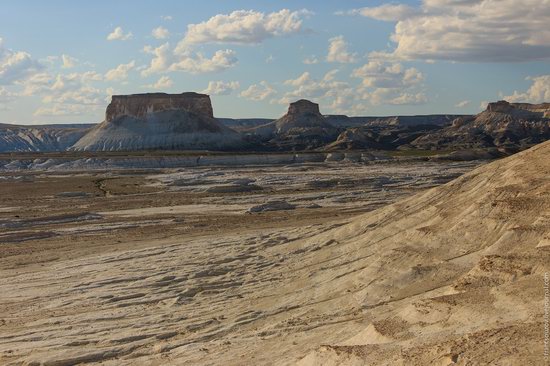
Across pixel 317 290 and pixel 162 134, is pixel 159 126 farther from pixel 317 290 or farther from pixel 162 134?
pixel 317 290

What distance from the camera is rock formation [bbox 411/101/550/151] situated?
437 feet

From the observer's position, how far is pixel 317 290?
15648mm

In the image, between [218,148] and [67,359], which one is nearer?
[67,359]

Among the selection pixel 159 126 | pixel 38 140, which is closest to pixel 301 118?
pixel 159 126

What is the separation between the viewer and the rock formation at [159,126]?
5384 inches

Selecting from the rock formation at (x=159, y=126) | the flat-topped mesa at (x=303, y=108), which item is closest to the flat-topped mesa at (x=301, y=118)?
the flat-topped mesa at (x=303, y=108)

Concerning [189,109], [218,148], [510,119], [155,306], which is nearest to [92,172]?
[218,148]

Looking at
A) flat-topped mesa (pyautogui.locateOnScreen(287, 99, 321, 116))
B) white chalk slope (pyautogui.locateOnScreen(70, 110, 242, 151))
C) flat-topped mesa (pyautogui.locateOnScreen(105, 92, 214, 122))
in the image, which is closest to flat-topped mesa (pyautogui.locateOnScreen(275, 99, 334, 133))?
flat-topped mesa (pyautogui.locateOnScreen(287, 99, 321, 116))

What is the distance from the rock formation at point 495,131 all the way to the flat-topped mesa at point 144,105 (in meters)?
47.4

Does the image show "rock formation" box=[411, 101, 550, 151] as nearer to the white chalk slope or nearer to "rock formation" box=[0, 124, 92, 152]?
the white chalk slope

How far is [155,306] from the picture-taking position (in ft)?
56.1

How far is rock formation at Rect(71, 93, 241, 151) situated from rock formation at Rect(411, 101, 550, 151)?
39105 millimetres

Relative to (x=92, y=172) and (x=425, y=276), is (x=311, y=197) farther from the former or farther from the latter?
(x=92, y=172)

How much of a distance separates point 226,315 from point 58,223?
907 inches
